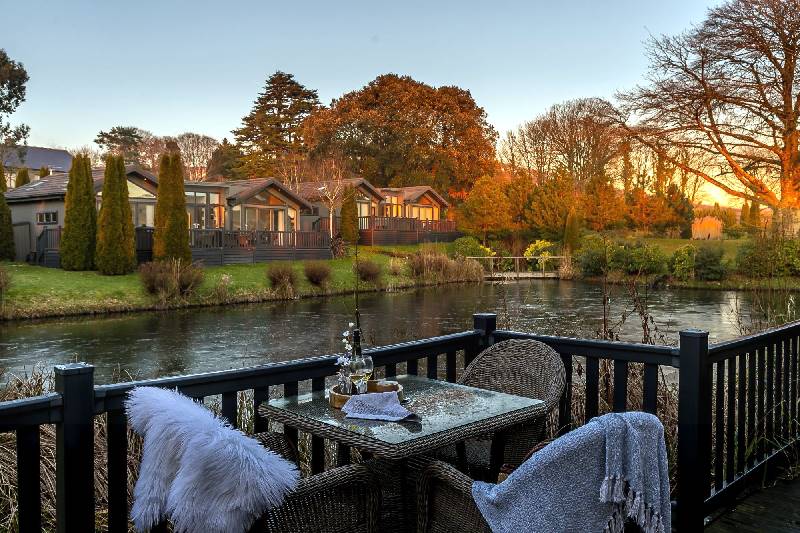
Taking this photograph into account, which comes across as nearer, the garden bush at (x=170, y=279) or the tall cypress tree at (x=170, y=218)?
the garden bush at (x=170, y=279)

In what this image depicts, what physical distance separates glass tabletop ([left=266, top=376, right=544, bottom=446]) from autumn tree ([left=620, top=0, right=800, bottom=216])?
59.3 ft

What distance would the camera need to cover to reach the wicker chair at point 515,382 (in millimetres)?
3484

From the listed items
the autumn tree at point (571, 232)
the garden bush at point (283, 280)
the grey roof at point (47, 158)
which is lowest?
the garden bush at point (283, 280)

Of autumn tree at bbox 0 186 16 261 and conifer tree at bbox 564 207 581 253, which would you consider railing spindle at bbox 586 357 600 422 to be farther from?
conifer tree at bbox 564 207 581 253

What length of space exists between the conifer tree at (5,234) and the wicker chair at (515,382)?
26.2 meters

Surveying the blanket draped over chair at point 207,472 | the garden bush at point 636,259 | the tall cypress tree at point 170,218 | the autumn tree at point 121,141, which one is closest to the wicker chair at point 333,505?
the blanket draped over chair at point 207,472

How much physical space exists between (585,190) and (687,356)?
3832 cm

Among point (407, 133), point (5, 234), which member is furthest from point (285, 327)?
point (407, 133)

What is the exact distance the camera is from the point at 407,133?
4706 centimetres

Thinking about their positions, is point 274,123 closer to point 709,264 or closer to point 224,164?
point 224,164

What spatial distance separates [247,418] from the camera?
17.6 feet

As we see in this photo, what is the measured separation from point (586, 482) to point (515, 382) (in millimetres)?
1724

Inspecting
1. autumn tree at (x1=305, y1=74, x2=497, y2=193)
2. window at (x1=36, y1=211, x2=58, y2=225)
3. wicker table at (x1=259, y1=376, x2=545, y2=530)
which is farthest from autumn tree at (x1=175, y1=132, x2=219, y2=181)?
wicker table at (x1=259, y1=376, x2=545, y2=530)

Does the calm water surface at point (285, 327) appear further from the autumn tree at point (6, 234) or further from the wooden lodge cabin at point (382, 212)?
the wooden lodge cabin at point (382, 212)
